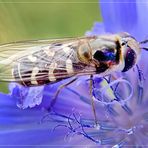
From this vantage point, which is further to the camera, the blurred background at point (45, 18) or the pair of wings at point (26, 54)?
the blurred background at point (45, 18)

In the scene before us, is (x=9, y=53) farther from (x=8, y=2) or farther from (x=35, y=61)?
(x=8, y=2)

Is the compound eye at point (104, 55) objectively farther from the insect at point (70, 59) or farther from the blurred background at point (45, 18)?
the blurred background at point (45, 18)

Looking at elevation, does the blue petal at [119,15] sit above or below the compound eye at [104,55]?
above

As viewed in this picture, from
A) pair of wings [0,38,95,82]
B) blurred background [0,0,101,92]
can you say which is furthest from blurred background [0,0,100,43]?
pair of wings [0,38,95,82]

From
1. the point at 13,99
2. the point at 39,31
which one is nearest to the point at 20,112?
the point at 13,99

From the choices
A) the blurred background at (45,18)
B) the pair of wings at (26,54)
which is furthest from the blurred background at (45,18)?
the pair of wings at (26,54)

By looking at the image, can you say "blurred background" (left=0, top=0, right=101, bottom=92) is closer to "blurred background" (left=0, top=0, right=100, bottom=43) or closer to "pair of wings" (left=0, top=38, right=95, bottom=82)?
"blurred background" (left=0, top=0, right=100, bottom=43)

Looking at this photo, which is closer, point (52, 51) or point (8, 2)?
point (52, 51)

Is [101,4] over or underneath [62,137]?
over
